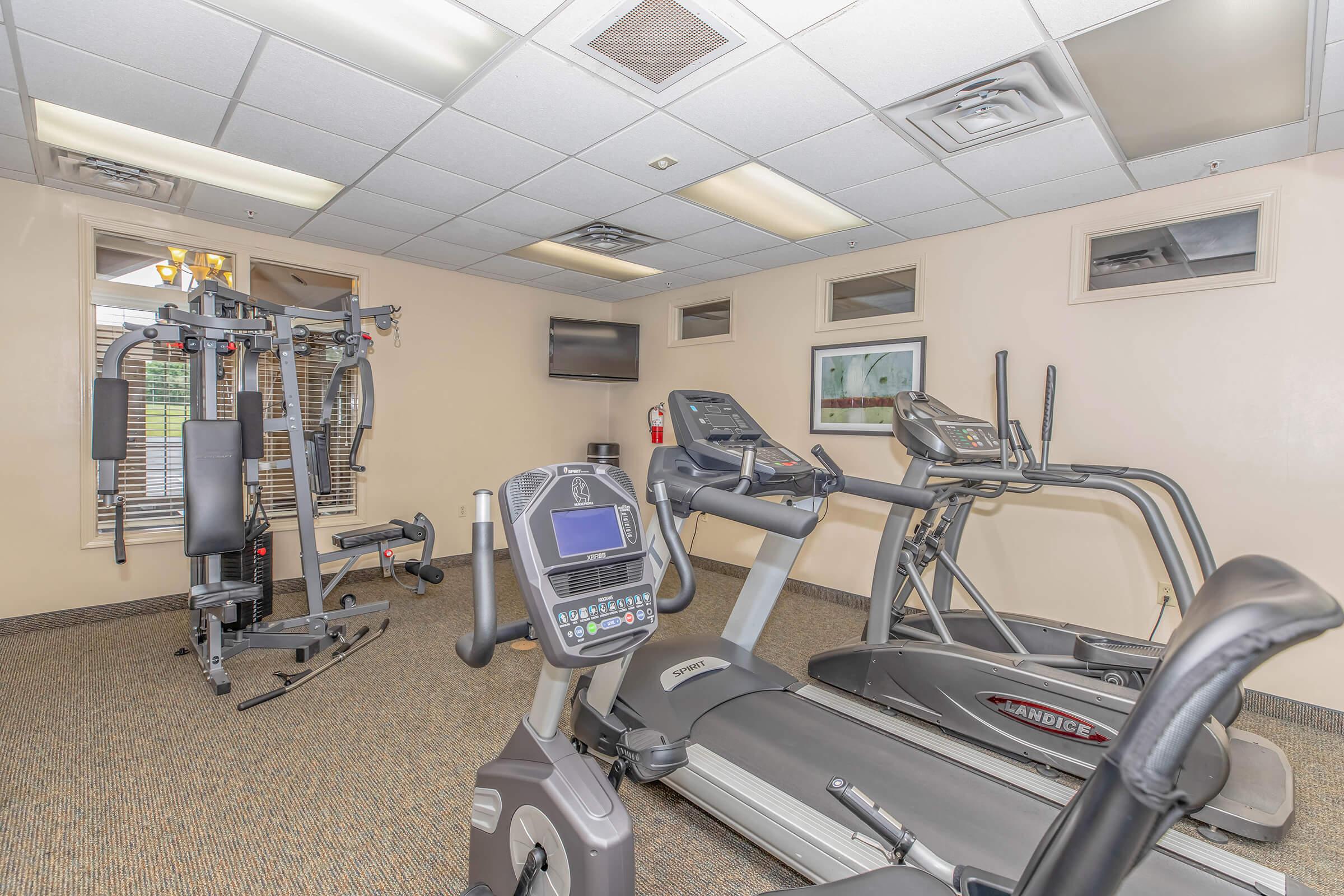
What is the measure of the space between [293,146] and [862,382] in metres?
3.77

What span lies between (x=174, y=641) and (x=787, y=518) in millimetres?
4014

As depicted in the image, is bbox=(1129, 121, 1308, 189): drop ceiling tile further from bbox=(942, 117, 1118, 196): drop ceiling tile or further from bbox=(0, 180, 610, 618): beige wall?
bbox=(0, 180, 610, 618): beige wall

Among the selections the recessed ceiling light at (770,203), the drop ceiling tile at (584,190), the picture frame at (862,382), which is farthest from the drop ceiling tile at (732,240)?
the picture frame at (862,382)

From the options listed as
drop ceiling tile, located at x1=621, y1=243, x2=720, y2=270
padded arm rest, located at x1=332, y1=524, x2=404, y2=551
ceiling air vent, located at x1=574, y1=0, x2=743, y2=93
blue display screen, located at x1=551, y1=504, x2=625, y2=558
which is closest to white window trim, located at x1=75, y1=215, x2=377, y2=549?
padded arm rest, located at x1=332, y1=524, x2=404, y2=551

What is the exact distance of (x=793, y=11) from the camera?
1.96m

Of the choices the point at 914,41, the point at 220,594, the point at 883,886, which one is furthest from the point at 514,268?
the point at 883,886

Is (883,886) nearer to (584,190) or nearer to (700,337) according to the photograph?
(584,190)

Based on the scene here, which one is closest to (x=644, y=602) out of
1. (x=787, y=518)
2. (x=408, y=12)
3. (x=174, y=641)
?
(x=787, y=518)

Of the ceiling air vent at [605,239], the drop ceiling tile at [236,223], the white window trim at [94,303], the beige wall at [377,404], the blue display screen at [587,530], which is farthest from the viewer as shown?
the ceiling air vent at [605,239]

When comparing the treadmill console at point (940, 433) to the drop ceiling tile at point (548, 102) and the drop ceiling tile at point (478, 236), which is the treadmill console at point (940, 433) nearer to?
the drop ceiling tile at point (548, 102)

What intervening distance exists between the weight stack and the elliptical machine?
11.0 feet

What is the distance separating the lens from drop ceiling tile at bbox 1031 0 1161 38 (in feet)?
6.26

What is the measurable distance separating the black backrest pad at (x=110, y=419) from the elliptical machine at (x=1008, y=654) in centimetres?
362

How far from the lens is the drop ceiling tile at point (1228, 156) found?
2.67 metres
